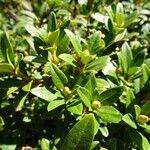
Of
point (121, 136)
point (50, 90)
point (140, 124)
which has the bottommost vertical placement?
point (121, 136)

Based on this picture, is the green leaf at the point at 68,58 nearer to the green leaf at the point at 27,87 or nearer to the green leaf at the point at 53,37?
the green leaf at the point at 53,37

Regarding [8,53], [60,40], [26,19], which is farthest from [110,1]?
[8,53]

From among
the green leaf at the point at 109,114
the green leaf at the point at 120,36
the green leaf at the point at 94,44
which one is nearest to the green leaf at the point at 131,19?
the green leaf at the point at 120,36

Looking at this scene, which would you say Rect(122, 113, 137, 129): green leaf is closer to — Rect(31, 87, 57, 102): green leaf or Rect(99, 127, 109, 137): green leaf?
Rect(99, 127, 109, 137): green leaf

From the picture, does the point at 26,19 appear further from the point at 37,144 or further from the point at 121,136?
the point at 121,136

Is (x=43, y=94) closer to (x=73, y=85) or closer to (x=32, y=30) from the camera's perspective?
(x=73, y=85)

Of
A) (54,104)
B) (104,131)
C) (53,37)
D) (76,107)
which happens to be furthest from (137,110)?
(53,37)

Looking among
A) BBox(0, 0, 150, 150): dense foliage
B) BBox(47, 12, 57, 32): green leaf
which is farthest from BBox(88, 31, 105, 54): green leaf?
BBox(47, 12, 57, 32): green leaf
